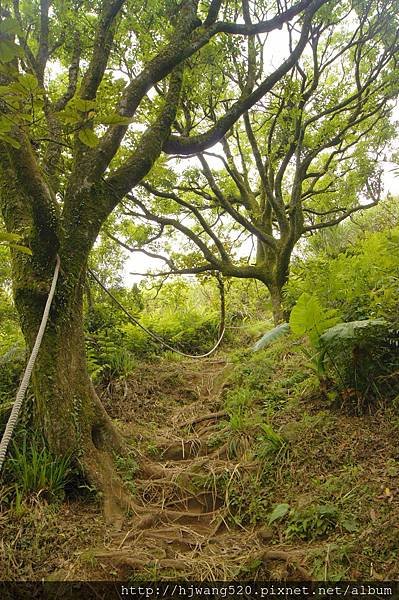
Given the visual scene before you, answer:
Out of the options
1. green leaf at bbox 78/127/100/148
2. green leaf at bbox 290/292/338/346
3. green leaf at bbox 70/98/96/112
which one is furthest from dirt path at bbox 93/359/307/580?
green leaf at bbox 70/98/96/112

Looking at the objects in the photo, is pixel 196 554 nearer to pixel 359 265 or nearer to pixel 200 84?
pixel 359 265

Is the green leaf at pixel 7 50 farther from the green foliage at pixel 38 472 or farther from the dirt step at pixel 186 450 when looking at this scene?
the dirt step at pixel 186 450

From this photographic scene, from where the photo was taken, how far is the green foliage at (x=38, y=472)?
2.70m

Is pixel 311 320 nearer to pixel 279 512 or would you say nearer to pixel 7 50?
pixel 279 512

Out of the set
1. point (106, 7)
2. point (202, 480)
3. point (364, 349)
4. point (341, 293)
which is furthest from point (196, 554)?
point (106, 7)

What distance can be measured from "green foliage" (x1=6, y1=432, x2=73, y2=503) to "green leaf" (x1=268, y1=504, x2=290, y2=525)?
150 cm

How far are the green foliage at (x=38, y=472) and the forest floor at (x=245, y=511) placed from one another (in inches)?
4.2

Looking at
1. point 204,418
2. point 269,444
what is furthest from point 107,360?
point 269,444

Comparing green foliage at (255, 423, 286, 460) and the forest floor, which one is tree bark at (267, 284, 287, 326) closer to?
the forest floor

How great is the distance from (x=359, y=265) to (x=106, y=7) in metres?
3.71

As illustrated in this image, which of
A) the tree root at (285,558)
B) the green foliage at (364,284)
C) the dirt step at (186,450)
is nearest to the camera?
the tree root at (285,558)

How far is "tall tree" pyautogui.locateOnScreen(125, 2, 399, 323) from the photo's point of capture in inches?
267

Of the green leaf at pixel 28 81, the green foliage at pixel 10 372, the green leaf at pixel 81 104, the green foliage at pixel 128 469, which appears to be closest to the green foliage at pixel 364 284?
the green foliage at pixel 128 469

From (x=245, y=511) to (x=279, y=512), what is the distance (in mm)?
398
